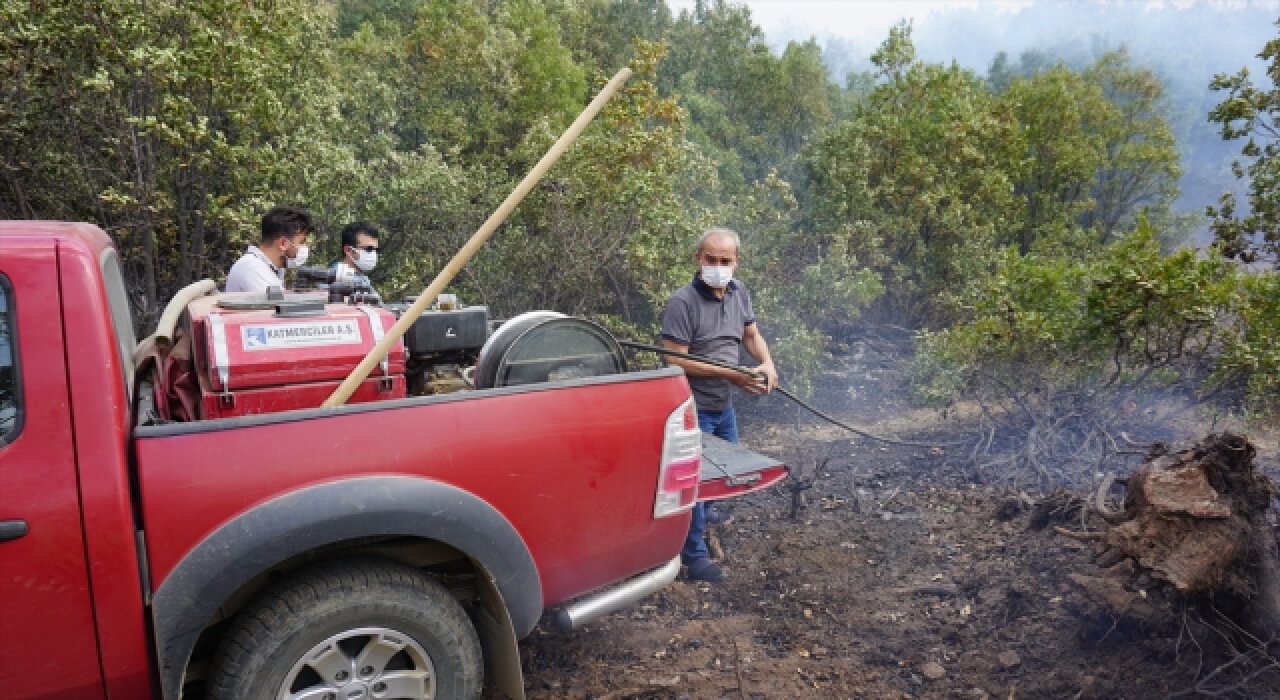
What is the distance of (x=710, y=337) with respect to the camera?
14.4ft

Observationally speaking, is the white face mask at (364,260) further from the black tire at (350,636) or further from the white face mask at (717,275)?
the black tire at (350,636)

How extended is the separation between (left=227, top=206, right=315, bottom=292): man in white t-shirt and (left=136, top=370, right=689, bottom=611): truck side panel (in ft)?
8.51

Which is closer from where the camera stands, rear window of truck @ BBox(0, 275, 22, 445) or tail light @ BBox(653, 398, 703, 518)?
rear window of truck @ BBox(0, 275, 22, 445)

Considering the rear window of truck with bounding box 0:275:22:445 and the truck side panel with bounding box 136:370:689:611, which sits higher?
the rear window of truck with bounding box 0:275:22:445

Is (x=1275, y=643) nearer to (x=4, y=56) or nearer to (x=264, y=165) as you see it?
(x=264, y=165)

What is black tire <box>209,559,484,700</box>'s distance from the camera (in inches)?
90.0

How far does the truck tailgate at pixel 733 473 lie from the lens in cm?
371

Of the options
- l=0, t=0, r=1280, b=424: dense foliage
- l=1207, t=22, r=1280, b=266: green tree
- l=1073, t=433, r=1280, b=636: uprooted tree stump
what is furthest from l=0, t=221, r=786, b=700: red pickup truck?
l=1207, t=22, r=1280, b=266: green tree

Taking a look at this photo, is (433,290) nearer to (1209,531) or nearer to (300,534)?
(300,534)

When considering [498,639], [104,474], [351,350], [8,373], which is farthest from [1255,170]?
[8,373]

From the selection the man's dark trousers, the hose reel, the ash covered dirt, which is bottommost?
the ash covered dirt

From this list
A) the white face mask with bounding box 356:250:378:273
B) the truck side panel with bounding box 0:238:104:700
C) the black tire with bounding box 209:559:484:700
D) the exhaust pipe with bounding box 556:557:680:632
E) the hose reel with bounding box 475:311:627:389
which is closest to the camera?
the truck side panel with bounding box 0:238:104:700

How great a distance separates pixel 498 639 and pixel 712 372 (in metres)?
2.03

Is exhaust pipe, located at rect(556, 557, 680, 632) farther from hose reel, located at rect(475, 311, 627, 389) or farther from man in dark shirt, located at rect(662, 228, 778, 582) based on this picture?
man in dark shirt, located at rect(662, 228, 778, 582)
